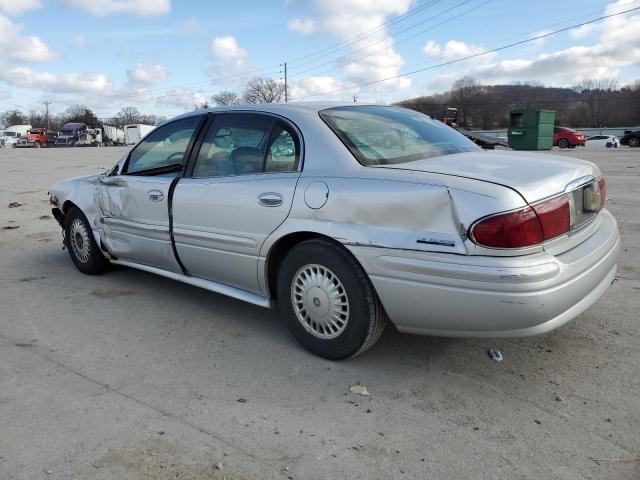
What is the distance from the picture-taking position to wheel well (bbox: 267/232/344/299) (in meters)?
3.26

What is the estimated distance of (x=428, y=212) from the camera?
270 centimetres

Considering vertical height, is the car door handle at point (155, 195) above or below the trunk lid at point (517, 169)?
below

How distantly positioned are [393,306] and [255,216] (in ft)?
Result: 3.57

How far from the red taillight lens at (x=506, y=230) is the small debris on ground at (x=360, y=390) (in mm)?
1027

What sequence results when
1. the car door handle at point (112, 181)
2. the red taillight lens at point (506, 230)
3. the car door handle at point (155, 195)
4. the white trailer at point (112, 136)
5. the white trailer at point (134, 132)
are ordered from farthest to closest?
the white trailer at point (112, 136), the white trailer at point (134, 132), the car door handle at point (112, 181), the car door handle at point (155, 195), the red taillight lens at point (506, 230)

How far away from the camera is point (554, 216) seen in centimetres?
271

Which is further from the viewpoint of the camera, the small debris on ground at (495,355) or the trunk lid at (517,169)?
the small debris on ground at (495,355)

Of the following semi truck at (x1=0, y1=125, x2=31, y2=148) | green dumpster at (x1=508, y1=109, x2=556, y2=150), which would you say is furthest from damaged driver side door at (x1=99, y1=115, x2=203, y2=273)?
semi truck at (x1=0, y1=125, x2=31, y2=148)

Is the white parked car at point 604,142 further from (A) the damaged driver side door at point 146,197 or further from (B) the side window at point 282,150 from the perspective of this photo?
(B) the side window at point 282,150

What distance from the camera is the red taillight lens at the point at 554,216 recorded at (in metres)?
2.64

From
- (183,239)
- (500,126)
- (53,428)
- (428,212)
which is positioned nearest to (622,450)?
(428,212)

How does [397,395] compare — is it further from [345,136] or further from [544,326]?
[345,136]

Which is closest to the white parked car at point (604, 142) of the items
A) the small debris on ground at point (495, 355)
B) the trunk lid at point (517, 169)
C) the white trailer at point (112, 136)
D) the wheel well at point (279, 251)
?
the trunk lid at point (517, 169)

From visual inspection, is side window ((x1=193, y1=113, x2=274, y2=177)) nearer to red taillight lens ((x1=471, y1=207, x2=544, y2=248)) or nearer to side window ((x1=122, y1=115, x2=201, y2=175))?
side window ((x1=122, y1=115, x2=201, y2=175))
